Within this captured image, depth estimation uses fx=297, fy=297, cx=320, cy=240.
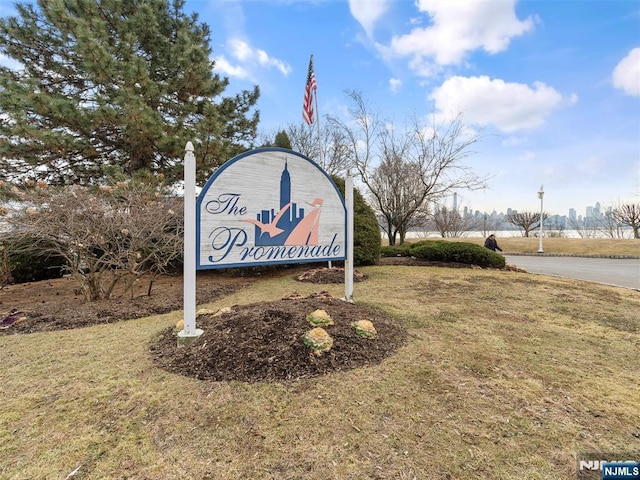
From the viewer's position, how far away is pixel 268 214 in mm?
3648

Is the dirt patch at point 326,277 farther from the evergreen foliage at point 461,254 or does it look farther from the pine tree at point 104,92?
the pine tree at point 104,92

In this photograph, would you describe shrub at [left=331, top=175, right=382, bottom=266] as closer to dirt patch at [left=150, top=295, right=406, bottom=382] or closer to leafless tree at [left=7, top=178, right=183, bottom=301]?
leafless tree at [left=7, top=178, right=183, bottom=301]

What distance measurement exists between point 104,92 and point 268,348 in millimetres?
8851

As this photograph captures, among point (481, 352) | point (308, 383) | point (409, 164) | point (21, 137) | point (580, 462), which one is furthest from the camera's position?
point (409, 164)

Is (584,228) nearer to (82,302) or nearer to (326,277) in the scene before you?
(326,277)

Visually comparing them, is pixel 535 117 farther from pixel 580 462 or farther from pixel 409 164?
pixel 580 462

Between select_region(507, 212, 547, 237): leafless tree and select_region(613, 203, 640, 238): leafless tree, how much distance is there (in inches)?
269

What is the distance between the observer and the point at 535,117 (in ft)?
30.2

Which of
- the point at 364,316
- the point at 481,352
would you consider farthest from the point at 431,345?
the point at 364,316

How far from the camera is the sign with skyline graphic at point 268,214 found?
3201 mm

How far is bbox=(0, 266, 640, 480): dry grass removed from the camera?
1.57 meters

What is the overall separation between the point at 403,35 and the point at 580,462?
9.13 metres

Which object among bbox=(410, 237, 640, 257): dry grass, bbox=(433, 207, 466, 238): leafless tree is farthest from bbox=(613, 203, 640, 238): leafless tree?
bbox=(433, 207, 466, 238): leafless tree

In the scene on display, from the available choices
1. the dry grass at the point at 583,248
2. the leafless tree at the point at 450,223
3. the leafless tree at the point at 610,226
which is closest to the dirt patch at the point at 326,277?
the dry grass at the point at 583,248
